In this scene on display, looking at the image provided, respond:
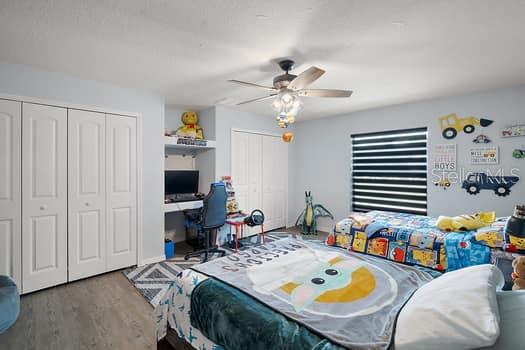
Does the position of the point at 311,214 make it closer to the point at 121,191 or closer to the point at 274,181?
the point at 274,181

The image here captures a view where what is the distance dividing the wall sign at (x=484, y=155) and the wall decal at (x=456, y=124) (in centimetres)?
28

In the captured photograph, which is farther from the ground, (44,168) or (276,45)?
(276,45)

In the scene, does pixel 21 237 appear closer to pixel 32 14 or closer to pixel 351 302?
pixel 32 14

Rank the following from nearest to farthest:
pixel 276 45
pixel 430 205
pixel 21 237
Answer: pixel 276 45 → pixel 21 237 → pixel 430 205

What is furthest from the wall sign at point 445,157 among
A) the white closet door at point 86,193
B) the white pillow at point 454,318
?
the white closet door at point 86,193

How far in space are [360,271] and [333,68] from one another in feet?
6.68

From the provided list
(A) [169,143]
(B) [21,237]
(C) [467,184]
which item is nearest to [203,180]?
(A) [169,143]

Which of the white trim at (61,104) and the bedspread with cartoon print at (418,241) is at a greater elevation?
the white trim at (61,104)

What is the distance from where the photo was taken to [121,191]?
3.44 m

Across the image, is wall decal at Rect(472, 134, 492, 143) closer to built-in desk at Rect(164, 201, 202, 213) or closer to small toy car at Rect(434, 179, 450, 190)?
small toy car at Rect(434, 179, 450, 190)

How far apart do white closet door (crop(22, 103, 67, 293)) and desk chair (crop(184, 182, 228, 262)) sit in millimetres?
1531

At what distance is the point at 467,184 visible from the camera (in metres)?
3.75

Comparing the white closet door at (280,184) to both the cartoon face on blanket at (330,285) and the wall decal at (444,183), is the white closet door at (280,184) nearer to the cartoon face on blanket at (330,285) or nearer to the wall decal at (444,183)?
the wall decal at (444,183)

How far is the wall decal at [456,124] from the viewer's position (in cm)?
365
